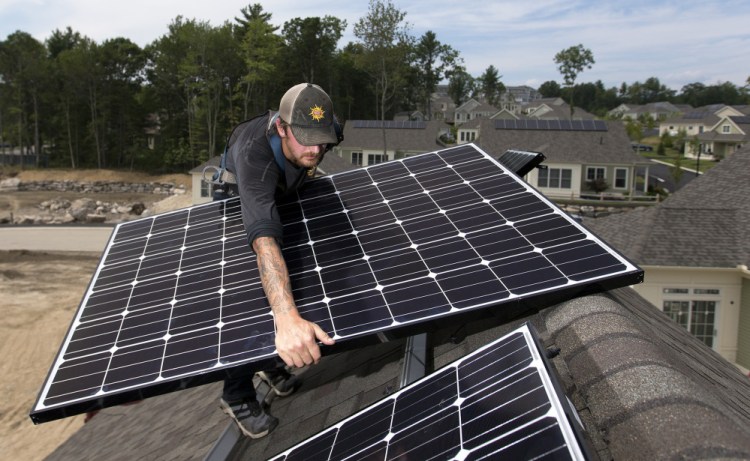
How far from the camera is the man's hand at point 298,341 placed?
3.74m

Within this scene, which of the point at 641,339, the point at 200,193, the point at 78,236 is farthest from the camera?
the point at 200,193

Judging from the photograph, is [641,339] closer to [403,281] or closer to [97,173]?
[403,281]

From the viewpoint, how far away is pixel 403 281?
4.49 m

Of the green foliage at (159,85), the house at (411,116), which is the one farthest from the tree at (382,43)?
the house at (411,116)

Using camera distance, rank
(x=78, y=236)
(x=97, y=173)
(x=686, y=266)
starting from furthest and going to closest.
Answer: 1. (x=97, y=173)
2. (x=78, y=236)
3. (x=686, y=266)

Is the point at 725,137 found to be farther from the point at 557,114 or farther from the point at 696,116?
the point at 696,116

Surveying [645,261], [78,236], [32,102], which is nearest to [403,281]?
[645,261]

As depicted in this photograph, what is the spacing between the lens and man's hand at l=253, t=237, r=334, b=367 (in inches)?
148

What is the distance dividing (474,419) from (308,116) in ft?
9.42

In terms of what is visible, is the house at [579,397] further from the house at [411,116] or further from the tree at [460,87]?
the tree at [460,87]

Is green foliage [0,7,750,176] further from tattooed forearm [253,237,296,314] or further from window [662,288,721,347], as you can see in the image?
tattooed forearm [253,237,296,314]

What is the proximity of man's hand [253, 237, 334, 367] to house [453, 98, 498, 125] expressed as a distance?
131846 mm

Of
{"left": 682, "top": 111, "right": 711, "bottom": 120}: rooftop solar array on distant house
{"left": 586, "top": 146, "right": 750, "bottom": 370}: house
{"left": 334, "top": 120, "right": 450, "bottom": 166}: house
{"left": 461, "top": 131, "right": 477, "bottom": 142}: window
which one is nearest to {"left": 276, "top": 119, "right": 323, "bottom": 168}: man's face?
{"left": 586, "top": 146, "right": 750, "bottom": 370}: house

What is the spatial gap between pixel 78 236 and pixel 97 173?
4079 cm
